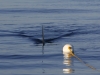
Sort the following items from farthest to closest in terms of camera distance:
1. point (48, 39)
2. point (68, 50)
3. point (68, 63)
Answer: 1. point (48, 39)
2. point (68, 50)
3. point (68, 63)

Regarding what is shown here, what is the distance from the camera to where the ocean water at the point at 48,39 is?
21.7m

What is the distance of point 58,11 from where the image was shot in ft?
155

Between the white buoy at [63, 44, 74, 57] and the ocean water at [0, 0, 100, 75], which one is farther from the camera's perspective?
the white buoy at [63, 44, 74, 57]

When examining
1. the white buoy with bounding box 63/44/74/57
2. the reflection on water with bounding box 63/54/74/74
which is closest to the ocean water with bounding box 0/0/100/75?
the reflection on water with bounding box 63/54/74/74

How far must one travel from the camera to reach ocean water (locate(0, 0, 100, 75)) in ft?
71.2

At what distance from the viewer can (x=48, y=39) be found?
100ft

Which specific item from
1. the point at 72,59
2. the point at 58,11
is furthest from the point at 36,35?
the point at 58,11

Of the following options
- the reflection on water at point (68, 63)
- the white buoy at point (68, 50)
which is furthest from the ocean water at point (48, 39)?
the white buoy at point (68, 50)

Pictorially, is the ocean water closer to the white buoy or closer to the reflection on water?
the reflection on water

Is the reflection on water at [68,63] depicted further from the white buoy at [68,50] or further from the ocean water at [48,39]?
the white buoy at [68,50]

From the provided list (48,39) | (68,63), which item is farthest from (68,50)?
(48,39)

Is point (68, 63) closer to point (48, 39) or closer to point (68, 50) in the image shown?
point (68, 50)

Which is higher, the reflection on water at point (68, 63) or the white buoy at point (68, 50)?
the white buoy at point (68, 50)

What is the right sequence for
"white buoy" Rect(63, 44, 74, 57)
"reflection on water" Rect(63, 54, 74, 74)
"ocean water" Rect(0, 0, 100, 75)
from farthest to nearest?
"white buoy" Rect(63, 44, 74, 57)
"ocean water" Rect(0, 0, 100, 75)
"reflection on water" Rect(63, 54, 74, 74)
